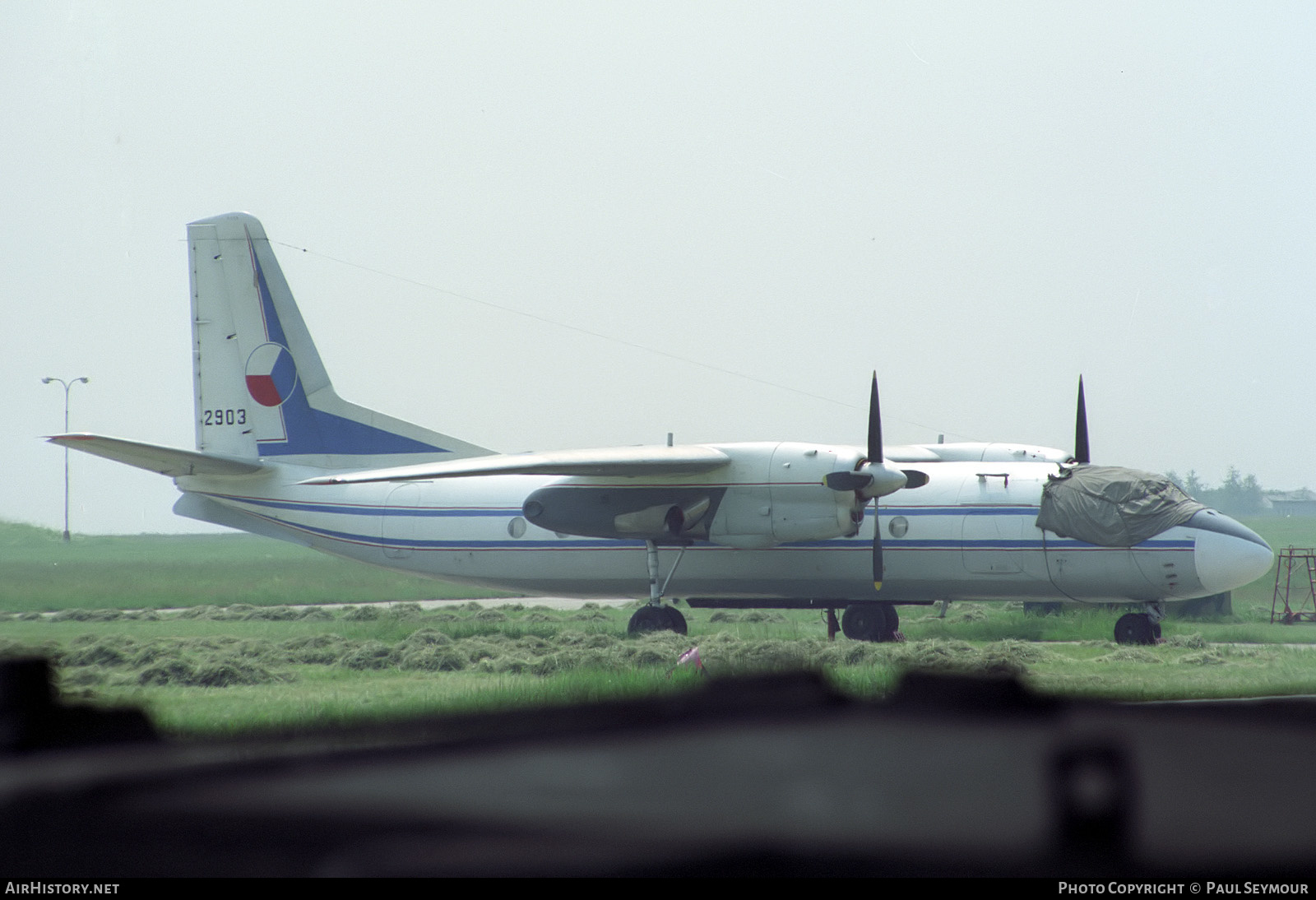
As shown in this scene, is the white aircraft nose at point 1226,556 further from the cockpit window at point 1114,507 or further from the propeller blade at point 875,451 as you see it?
the propeller blade at point 875,451

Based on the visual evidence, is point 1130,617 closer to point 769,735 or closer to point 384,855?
point 769,735

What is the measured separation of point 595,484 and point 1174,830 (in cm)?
1549

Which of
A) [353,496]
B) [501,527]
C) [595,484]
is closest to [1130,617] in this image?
[595,484]

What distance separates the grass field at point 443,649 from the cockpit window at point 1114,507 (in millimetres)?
1786

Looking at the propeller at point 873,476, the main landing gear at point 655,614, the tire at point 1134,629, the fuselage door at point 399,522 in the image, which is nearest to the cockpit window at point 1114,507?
the tire at point 1134,629

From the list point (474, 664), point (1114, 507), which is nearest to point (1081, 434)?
point (1114, 507)

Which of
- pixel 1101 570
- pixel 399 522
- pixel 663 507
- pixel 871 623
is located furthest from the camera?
pixel 399 522

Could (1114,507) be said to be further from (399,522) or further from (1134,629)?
(399,522)

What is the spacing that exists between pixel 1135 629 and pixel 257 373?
16756 mm

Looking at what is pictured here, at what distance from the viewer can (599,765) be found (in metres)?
4.89

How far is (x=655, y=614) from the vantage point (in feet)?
65.2

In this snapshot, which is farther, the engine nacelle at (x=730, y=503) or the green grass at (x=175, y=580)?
the green grass at (x=175, y=580)

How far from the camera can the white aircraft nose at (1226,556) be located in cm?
1792

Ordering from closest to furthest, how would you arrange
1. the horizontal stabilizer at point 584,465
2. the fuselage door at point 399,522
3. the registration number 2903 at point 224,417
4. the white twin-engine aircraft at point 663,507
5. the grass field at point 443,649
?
the grass field at point 443,649
the horizontal stabilizer at point 584,465
the white twin-engine aircraft at point 663,507
the fuselage door at point 399,522
the registration number 2903 at point 224,417
